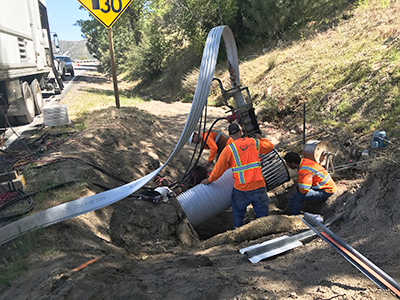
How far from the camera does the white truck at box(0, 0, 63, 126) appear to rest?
8.26 metres

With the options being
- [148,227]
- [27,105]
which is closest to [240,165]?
[148,227]

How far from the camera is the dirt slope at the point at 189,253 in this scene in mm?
2473

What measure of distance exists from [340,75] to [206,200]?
7.02 metres

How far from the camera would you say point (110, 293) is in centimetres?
247

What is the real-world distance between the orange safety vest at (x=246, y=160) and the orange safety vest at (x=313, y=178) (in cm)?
86

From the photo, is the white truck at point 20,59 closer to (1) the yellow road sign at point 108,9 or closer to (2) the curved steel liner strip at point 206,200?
(1) the yellow road sign at point 108,9

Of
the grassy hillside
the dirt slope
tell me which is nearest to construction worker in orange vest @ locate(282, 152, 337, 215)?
the dirt slope

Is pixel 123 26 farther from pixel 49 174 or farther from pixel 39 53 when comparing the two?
pixel 49 174

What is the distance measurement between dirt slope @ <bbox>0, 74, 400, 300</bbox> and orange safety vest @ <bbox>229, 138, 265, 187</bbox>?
2.29ft

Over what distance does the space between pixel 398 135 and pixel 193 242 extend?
471cm

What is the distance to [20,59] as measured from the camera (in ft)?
30.8

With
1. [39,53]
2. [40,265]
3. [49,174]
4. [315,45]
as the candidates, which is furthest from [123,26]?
[40,265]

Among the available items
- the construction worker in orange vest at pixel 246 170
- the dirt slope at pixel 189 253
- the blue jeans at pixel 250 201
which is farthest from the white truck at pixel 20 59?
the blue jeans at pixel 250 201

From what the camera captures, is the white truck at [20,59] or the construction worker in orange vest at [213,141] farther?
the white truck at [20,59]
